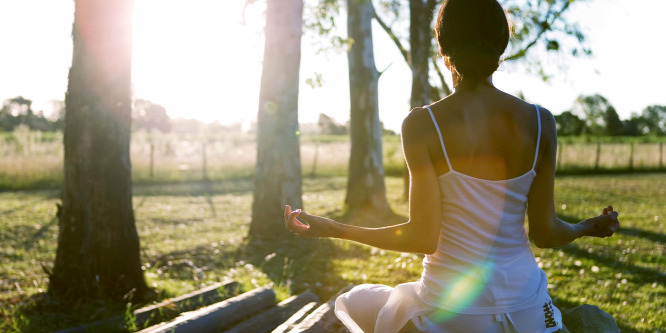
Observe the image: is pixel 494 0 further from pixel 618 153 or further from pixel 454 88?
pixel 618 153

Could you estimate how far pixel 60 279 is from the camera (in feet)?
17.2

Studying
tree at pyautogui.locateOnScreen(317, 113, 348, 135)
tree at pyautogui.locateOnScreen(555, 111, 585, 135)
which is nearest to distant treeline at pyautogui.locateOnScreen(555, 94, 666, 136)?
tree at pyautogui.locateOnScreen(555, 111, 585, 135)

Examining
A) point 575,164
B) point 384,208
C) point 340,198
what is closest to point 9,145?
point 340,198

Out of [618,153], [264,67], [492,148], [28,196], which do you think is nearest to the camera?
[492,148]

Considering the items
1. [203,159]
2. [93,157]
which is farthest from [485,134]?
[203,159]

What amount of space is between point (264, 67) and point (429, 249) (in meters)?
7.05

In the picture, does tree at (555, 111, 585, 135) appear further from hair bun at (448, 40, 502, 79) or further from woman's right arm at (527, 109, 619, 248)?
hair bun at (448, 40, 502, 79)

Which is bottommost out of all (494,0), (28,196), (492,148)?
(28,196)

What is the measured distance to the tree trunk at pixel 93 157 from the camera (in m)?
5.17

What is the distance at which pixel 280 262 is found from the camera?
7785 mm

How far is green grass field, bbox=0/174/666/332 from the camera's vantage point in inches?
217

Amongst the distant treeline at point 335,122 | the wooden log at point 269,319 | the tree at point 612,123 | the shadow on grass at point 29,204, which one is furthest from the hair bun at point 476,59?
the tree at point 612,123

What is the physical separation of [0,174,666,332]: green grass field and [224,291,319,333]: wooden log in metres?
1.24

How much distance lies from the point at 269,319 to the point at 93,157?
2.40 m
